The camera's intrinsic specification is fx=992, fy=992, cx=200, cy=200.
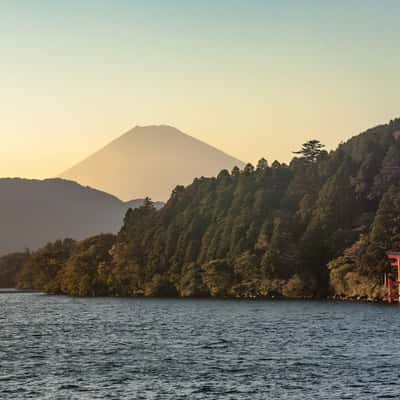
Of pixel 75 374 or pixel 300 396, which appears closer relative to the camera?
pixel 300 396

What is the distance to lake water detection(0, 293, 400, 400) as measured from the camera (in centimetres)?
6469

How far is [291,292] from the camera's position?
639 feet

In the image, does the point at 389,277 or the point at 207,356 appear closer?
the point at 207,356

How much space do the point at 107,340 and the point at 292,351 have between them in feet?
77.6

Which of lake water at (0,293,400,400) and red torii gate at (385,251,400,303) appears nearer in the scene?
lake water at (0,293,400,400)

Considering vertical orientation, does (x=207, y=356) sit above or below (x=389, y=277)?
below

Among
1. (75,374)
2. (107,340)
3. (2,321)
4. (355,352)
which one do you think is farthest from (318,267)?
(75,374)

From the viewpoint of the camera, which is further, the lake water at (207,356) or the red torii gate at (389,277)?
the red torii gate at (389,277)

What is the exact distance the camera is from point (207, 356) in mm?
84250

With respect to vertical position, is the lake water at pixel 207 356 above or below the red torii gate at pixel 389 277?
below

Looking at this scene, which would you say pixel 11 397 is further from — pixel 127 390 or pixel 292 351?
pixel 292 351

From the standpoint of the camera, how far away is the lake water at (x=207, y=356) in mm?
64688

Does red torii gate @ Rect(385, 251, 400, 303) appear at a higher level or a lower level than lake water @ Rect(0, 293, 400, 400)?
higher

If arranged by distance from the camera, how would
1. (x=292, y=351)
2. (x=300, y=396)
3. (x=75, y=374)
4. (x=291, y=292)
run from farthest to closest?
(x=291, y=292), (x=292, y=351), (x=75, y=374), (x=300, y=396)
